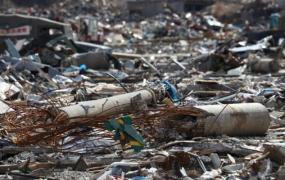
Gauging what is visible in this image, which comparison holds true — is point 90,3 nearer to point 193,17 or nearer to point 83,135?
point 193,17

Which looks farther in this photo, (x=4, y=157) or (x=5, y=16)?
(x=5, y=16)

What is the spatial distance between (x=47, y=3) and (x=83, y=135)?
59975 mm

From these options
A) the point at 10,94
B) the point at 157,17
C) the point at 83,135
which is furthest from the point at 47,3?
the point at 83,135

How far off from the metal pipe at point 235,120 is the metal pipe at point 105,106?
1.01 meters

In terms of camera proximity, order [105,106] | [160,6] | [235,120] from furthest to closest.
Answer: [160,6] → [105,106] → [235,120]

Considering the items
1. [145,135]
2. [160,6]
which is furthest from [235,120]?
[160,6]

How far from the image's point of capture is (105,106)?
8258mm

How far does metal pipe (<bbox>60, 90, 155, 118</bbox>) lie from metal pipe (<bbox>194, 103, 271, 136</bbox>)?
1009 mm

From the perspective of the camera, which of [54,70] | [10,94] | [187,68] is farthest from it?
[187,68]

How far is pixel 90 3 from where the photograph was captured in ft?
204

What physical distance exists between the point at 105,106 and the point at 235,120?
1689mm

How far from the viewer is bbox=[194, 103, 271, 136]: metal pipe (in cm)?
791

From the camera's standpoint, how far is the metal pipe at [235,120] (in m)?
7.91

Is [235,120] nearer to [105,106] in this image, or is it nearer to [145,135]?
[145,135]
